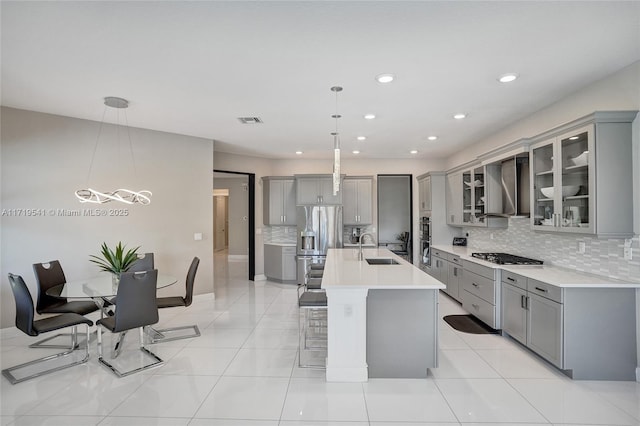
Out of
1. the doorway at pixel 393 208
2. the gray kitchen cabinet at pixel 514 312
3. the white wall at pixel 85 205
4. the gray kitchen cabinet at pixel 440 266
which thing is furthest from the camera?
the doorway at pixel 393 208

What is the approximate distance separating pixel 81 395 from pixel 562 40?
181 inches

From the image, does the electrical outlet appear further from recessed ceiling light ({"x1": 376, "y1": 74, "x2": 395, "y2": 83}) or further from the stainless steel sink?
recessed ceiling light ({"x1": 376, "y1": 74, "x2": 395, "y2": 83})

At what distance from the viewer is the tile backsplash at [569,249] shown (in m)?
2.87

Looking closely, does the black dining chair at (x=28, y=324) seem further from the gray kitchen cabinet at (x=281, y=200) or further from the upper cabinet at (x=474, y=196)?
the upper cabinet at (x=474, y=196)

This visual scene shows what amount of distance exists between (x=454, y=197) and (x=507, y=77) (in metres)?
3.15

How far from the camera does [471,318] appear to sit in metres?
4.54

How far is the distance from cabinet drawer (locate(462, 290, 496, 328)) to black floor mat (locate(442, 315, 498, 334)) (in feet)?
0.35

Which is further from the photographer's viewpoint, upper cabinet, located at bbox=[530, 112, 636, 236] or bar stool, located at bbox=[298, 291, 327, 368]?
bar stool, located at bbox=[298, 291, 327, 368]

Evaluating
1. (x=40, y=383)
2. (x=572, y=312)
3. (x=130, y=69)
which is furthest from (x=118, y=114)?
(x=572, y=312)

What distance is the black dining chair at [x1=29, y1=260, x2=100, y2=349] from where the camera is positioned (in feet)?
11.6

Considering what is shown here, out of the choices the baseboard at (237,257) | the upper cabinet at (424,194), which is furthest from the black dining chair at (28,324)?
the baseboard at (237,257)

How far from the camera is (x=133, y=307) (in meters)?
3.07

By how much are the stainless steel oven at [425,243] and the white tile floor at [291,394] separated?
Result: 113 inches

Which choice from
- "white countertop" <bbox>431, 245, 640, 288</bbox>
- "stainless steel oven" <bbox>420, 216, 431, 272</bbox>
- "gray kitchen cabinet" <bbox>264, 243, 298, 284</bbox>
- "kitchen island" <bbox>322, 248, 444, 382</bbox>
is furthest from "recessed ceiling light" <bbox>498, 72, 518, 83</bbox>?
"gray kitchen cabinet" <bbox>264, 243, 298, 284</bbox>
